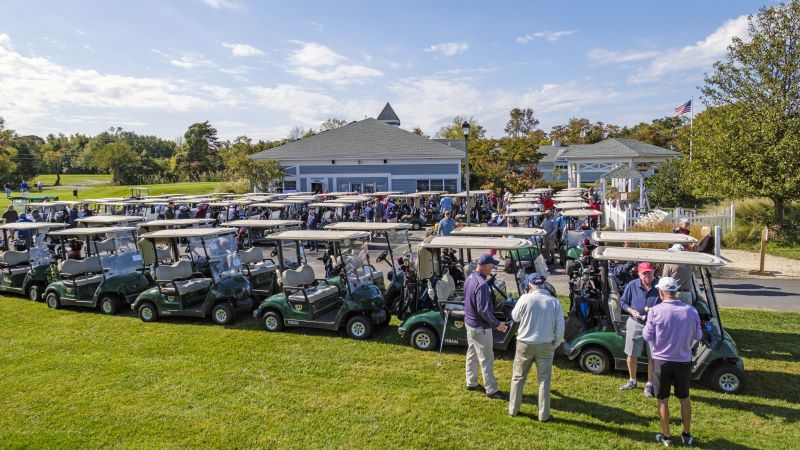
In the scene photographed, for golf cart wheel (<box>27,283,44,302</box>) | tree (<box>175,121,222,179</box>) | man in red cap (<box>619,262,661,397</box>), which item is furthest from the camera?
tree (<box>175,121,222,179</box>)

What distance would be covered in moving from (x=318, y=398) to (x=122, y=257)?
724 cm

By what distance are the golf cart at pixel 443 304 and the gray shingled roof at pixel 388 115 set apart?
47196mm

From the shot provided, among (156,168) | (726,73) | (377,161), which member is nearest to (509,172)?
(377,161)

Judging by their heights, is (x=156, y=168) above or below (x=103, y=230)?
above

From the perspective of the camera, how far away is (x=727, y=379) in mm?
6203

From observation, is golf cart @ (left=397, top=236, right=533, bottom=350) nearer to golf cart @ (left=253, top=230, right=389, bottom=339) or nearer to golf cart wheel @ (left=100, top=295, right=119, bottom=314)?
golf cart @ (left=253, top=230, right=389, bottom=339)

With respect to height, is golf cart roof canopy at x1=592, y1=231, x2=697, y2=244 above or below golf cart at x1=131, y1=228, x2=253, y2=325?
above

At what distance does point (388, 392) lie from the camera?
6.46 metres

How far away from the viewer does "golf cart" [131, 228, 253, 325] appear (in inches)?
380

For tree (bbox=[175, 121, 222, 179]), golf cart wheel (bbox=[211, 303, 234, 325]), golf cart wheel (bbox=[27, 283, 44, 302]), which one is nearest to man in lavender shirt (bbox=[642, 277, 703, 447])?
golf cart wheel (bbox=[211, 303, 234, 325])

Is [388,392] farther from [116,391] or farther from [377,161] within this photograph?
[377,161]

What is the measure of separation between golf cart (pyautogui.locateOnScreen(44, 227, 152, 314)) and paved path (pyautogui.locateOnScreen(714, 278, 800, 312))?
39.1 feet

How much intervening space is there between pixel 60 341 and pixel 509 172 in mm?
30915

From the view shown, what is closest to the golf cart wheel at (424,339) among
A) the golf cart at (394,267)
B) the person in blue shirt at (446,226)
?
the golf cart at (394,267)
